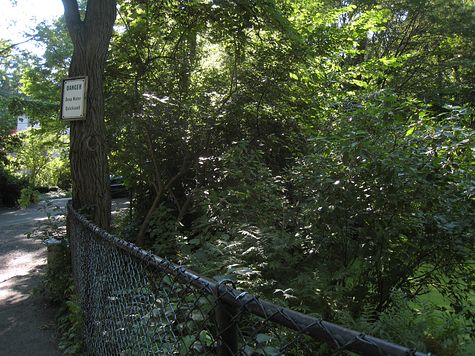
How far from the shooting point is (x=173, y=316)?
1969 mm

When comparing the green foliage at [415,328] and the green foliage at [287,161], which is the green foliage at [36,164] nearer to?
the green foliage at [287,161]

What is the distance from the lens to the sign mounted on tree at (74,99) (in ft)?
16.2

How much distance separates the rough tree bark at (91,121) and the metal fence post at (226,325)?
3883mm

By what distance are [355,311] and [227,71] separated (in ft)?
16.2

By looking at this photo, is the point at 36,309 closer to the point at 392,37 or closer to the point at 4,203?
the point at 392,37

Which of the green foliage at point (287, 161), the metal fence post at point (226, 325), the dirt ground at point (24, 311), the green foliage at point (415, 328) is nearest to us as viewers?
the metal fence post at point (226, 325)

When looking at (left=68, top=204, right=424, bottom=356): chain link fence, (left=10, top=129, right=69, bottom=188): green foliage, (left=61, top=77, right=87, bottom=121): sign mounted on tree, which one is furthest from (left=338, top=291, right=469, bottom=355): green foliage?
(left=10, top=129, right=69, bottom=188): green foliage

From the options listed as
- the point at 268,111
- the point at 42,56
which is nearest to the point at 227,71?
the point at 268,111

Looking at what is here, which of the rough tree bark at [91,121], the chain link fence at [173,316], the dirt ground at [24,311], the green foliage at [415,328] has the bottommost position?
the dirt ground at [24,311]

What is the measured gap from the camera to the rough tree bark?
16.3 feet

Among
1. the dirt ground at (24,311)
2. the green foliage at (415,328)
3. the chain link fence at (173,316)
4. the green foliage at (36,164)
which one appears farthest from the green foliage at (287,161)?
the green foliage at (36,164)

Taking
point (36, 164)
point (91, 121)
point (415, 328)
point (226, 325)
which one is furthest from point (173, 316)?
point (36, 164)

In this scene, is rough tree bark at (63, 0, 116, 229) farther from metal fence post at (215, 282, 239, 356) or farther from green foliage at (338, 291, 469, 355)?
metal fence post at (215, 282, 239, 356)

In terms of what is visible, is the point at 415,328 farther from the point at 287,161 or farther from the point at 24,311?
the point at 287,161
